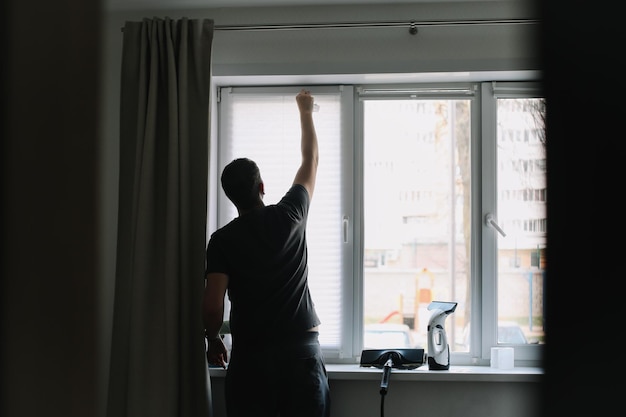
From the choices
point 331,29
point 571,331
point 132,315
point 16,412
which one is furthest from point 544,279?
point 331,29

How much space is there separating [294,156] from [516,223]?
1.10m

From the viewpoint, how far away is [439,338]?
2.81 m

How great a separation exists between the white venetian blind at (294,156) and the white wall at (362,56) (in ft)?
0.45

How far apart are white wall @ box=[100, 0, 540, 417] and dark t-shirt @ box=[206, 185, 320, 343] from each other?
72 centimetres

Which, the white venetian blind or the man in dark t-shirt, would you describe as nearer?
the man in dark t-shirt

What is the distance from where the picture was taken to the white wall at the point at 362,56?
2812 millimetres

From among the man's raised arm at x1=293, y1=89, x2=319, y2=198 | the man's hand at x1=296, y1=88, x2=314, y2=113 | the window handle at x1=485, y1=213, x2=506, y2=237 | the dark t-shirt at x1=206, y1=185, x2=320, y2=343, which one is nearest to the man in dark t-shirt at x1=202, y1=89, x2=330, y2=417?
the dark t-shirt at x1=206, y1=185, x2=320, y2=343

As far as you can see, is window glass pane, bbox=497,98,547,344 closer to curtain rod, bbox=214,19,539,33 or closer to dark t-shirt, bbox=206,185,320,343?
curtain rod, bbox=214,19,539,33

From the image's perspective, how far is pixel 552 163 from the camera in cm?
29

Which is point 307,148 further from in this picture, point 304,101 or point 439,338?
point 439,338

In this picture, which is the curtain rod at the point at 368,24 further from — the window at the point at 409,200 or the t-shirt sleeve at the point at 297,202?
the t-shirt sleeve at the point at 297,202

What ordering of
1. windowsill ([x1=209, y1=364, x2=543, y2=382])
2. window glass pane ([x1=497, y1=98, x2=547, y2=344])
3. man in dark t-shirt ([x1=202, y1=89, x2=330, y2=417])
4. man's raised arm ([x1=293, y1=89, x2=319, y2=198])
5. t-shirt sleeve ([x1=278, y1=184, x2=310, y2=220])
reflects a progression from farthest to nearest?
window glass pane ([x1=497, y1=98, x2=547, y2=344]) → windowsill ([x1=209, y1=364, x2=543, y2=382]) → man's raised arm ([x1=293, y1=89, x2=319, y2=198]) → t-shirt sleeve ([x1=278, y1=184, x2=310, y2=220]) → man in dark t-shirt ([x1=202, y1=89, x2=330, y2=417])

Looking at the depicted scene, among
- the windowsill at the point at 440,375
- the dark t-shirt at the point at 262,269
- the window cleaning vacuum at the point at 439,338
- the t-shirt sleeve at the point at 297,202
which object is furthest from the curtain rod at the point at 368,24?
the windowsill at the point at 440,375

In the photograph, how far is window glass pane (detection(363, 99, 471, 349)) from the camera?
10.00ft
